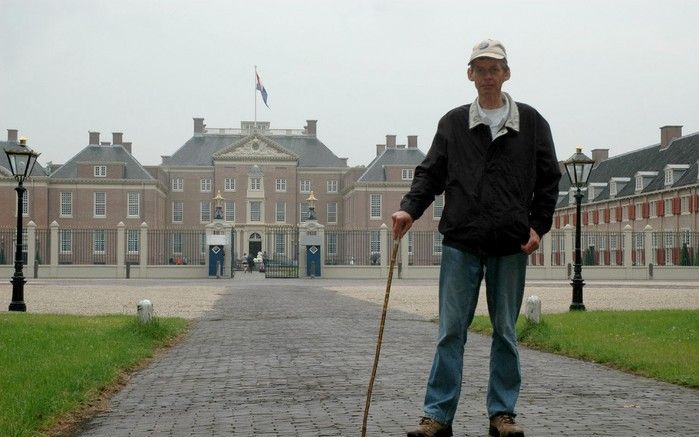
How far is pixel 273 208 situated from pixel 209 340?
73.5m

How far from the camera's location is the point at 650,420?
229 inches

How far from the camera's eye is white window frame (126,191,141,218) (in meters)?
77.6

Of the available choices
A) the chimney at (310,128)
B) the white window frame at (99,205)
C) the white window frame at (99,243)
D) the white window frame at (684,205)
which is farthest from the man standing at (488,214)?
the chimney at (310,128)

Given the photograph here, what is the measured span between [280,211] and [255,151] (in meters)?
5.60

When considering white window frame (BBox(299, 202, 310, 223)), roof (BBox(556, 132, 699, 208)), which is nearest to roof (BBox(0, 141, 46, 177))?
white window frame (BBox(299, 202, 310, 223))

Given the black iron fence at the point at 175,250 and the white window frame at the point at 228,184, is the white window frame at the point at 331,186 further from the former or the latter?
the black iron fence at the point at 175,250

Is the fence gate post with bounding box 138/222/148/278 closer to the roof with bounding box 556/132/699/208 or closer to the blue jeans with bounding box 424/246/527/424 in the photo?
the roof with bounding box 556/132/699/208

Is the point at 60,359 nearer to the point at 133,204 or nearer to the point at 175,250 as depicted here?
the point at 175,250

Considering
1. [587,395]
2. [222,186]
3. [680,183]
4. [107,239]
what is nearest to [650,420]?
[587,395]

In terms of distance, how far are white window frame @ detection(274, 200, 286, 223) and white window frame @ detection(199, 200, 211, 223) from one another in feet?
18.8

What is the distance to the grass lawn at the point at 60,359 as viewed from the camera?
614 cm

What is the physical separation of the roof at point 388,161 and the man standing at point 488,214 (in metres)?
75.2

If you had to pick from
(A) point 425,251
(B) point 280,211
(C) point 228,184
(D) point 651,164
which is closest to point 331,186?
(B) point 280,211

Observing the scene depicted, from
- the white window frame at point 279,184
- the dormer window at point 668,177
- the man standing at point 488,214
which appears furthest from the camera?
the white window frame at point 279,184
